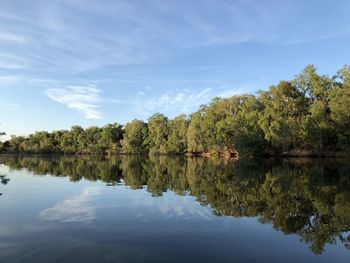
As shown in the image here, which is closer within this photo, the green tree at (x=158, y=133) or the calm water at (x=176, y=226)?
the calm water at (x=176, y=226)

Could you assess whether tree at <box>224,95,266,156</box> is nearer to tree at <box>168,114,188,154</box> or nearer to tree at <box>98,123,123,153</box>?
tree at <box>168,114,188,154</box>

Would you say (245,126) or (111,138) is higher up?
(111,138)

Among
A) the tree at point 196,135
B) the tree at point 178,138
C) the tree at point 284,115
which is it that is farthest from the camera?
the tree at point 178,138

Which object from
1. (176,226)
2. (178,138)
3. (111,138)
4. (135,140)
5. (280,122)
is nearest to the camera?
(176,226)

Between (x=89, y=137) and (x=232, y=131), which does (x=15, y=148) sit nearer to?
(x=89, y=137)

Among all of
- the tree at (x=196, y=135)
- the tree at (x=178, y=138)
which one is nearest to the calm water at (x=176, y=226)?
the tree at (x=196, y=135)

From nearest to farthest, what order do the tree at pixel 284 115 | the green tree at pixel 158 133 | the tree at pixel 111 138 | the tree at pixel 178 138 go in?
the tree at pixel 284 115, the tree at pixel 178 138, the green tree at pixel 158 133, the tree at pixel 111 138

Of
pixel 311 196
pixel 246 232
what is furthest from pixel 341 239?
pixel 311 196

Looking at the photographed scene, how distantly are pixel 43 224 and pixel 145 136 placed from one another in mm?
125489

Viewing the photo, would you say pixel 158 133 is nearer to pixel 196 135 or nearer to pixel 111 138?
pixel 196 135

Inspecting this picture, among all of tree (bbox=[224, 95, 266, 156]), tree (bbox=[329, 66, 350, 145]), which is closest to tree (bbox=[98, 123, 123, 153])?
tree (bbox=[224, 95, 266, 156])

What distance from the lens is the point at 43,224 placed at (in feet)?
42.1

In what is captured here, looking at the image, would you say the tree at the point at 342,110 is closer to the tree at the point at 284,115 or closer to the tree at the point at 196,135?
the tree at the point at 284,115

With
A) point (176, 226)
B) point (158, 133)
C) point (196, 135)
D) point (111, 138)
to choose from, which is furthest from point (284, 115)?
point (111, 138)
